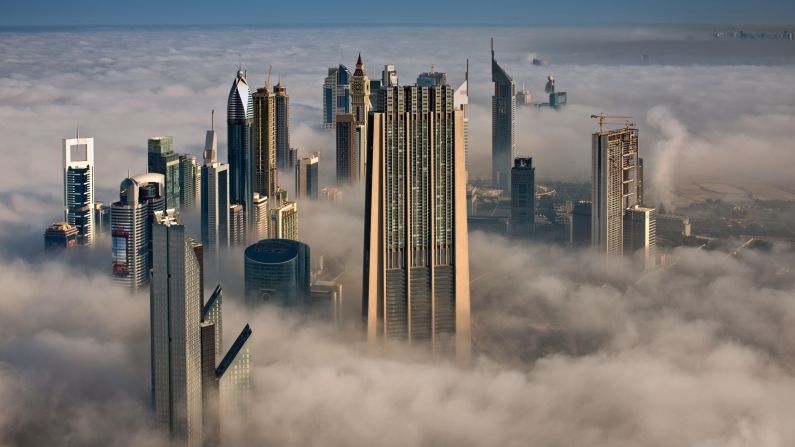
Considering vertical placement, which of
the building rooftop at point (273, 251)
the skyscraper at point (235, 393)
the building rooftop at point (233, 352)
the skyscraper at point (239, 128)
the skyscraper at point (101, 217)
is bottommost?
the skyscraper at point (235, 393)

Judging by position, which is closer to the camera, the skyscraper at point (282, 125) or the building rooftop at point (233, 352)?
the building rooftop at point (233, 352)

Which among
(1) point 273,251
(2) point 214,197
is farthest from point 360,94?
(1) point 273,251

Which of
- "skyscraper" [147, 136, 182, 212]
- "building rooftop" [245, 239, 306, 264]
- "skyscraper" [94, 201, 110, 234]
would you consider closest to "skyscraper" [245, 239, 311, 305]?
"building rooftop" [245, 239, 306, 264]

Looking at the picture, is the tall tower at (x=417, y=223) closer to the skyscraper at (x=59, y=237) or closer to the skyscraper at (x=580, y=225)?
the skyscraper at (x=580, y=225)

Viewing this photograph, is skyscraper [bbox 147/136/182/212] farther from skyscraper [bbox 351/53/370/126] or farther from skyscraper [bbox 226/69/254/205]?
skyscraper [bbox 351/53/370/126]

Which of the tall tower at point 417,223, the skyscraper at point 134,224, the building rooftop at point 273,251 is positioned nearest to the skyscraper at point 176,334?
the tall tower at point 417,223

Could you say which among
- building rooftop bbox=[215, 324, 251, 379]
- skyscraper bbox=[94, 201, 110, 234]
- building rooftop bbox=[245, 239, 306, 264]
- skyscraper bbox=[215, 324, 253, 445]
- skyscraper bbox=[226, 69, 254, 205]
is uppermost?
skyscraper bbox=[226, 69, 254, 205]
